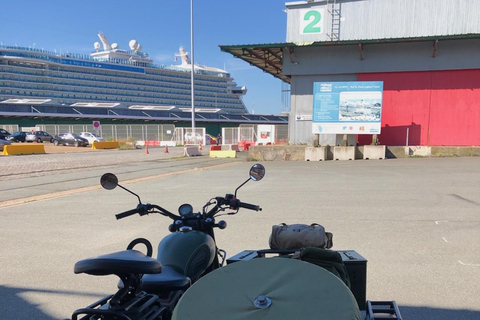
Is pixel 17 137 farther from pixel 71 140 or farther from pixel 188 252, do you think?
pixel 188 252

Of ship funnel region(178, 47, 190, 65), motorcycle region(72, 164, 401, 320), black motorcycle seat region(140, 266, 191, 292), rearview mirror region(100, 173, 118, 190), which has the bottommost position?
black motorcycle seat region(140, 266, 191, 292)

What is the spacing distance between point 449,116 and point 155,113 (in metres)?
57.9

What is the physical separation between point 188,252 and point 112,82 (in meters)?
83.6

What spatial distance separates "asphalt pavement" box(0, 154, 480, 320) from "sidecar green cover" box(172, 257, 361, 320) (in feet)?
6.81

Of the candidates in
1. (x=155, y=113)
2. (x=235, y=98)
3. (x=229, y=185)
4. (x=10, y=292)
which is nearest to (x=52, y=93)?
(x=155, y=113)

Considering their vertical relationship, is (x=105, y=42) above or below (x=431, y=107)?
above

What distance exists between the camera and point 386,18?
757 inches

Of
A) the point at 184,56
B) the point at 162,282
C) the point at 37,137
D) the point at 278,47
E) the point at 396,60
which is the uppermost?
the point at 184,56

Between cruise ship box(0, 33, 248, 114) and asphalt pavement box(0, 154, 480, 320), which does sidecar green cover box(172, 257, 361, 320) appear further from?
cruise ship box(0, 33, 248, 114)

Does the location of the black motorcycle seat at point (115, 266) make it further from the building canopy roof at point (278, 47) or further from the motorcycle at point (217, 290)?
the building canopy roof at point (278, 47)

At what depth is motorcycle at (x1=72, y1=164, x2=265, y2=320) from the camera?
5.32ft

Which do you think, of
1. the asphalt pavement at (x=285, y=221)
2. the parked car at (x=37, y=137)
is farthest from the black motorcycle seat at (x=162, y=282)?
the parked car at (x=37, y=137)

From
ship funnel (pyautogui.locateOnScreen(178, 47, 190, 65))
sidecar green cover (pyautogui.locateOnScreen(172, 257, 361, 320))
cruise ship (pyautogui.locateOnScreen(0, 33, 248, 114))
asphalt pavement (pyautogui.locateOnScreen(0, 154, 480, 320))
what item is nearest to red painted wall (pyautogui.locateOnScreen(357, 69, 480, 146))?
asphalt pavement (pyautogui.locateOnScreen(0, 154, 480, 320))

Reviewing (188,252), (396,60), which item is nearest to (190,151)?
(396,60)
